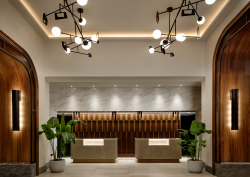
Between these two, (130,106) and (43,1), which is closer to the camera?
(43,1)

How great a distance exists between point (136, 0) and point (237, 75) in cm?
358

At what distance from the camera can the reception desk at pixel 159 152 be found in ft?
30.1

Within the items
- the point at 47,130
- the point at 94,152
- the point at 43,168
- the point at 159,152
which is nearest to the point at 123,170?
the point at 94,152

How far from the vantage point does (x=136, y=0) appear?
553 cm

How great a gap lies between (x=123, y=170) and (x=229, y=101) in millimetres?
4041

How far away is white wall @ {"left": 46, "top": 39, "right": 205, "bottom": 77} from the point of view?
788 centimetres

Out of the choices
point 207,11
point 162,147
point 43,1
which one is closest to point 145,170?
point 162,147

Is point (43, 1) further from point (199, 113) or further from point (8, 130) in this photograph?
point (199, 113)

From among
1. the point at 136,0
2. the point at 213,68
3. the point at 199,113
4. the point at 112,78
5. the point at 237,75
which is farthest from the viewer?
the point at 199,113

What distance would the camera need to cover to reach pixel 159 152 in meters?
9.20

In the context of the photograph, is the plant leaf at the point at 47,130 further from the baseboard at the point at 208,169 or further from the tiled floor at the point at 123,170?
the baseboard at the point at 208,169

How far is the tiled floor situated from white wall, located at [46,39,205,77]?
10.5 feet

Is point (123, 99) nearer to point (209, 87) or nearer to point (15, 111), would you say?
point (209, 87)

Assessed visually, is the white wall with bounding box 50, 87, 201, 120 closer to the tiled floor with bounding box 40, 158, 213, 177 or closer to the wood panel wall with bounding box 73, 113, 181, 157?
the wood panel wall with bounding box 73, 113, 181, 157
